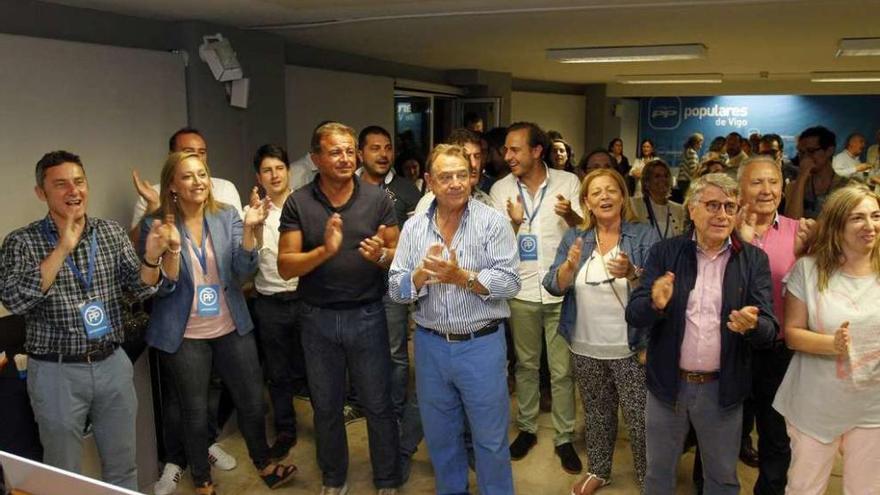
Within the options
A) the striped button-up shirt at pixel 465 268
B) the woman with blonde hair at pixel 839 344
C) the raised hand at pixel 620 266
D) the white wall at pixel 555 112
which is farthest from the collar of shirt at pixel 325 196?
the white wall at pixel 555 112

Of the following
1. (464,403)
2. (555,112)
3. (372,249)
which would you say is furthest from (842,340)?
(555,112)

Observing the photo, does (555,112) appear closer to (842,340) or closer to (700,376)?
(700,376)

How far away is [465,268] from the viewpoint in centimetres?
250

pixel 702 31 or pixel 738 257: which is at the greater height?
pixel 702 31

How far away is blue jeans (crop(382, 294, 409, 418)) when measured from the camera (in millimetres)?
3270

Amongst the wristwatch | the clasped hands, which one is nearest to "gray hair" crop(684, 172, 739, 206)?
the clasped hands

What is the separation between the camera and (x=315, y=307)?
270 centimetres

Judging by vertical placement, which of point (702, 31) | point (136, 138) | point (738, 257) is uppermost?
point (702, 31)

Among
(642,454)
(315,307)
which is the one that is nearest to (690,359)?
(642,454)

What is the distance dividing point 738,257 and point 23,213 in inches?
126

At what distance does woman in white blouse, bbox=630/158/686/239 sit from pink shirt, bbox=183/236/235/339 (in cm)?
233

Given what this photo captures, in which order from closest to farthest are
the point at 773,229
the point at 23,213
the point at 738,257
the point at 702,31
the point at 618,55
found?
1. the point at 738,257
2. the point at 773,229
3. the point at 23,213
4. the point at 702,31
5. the point at 618,55

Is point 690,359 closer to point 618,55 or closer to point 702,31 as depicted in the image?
point 702,31

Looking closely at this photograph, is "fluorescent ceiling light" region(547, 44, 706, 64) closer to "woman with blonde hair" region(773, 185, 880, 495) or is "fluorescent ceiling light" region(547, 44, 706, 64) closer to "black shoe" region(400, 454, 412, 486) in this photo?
"woman with blonde hair" region(773, 185, 880, 495)
